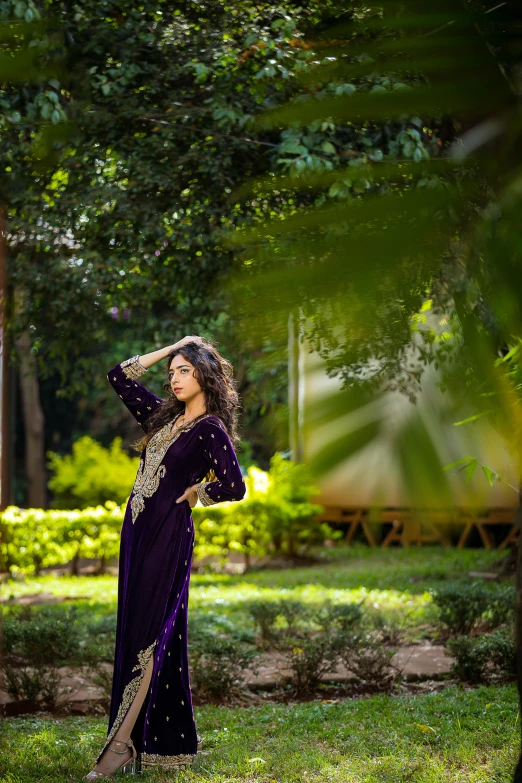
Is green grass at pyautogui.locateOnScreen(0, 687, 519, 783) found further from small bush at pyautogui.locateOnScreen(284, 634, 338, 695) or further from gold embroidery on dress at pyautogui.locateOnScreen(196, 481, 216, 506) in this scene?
gold embroidery on dress at pyautogui.locateOnScreen(196, 481, 216, 506)

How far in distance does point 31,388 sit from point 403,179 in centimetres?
1233

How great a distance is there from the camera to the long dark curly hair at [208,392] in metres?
3.66

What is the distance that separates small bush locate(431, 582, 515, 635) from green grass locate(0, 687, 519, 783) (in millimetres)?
1009

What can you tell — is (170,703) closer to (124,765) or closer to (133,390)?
(124,765)

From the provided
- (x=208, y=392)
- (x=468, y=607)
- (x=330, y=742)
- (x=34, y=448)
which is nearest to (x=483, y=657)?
(x=468, y=607)

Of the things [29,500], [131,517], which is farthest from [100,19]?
[29,500]

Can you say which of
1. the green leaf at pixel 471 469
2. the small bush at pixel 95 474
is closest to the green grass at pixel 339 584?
the small bush at pixel 95 474

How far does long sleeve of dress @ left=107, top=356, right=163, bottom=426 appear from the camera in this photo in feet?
12.8

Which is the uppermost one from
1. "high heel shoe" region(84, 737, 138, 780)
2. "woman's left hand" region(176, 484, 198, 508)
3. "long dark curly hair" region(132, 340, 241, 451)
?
"long dark curly hair" region(132, 340, 241, 451)

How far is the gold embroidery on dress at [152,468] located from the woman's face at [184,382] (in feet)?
0.36

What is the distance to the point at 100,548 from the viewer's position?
9.84 metres

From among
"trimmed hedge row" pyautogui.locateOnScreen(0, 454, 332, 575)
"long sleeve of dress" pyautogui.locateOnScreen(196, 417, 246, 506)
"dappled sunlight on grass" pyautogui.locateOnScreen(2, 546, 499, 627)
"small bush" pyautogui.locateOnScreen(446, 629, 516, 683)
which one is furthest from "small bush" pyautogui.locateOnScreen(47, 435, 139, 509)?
"long sleeve of dress" pyautogui.locateOnScreen(196, 417, 246, 506)

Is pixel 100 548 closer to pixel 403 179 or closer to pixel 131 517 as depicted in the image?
pixel 131 517

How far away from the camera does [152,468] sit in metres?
3.58
